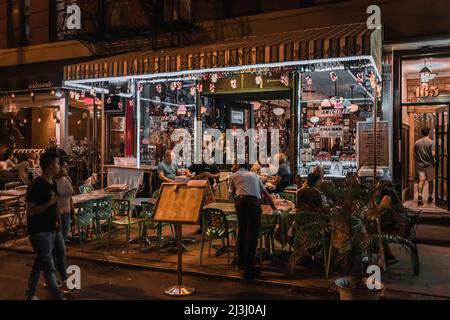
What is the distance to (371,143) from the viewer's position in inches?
391

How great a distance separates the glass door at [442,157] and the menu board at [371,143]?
6.49 ft

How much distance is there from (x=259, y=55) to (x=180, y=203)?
4.50 metres

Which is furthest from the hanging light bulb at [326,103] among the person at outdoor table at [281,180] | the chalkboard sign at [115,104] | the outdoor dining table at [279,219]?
the chalkboard sign at [115,104]

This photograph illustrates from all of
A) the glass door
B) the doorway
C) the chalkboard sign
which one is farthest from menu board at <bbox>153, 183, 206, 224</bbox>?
the chalkboard sign

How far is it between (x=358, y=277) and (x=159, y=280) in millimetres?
3123

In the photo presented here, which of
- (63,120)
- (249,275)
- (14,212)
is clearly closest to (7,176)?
(14,212)

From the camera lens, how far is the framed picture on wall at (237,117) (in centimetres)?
1455

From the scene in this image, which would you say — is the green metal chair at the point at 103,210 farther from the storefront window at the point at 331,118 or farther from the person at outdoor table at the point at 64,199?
the storefront window at the point at 331,118

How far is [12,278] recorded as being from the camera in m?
7.08

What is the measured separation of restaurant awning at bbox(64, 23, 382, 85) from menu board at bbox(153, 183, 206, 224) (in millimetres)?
4059
